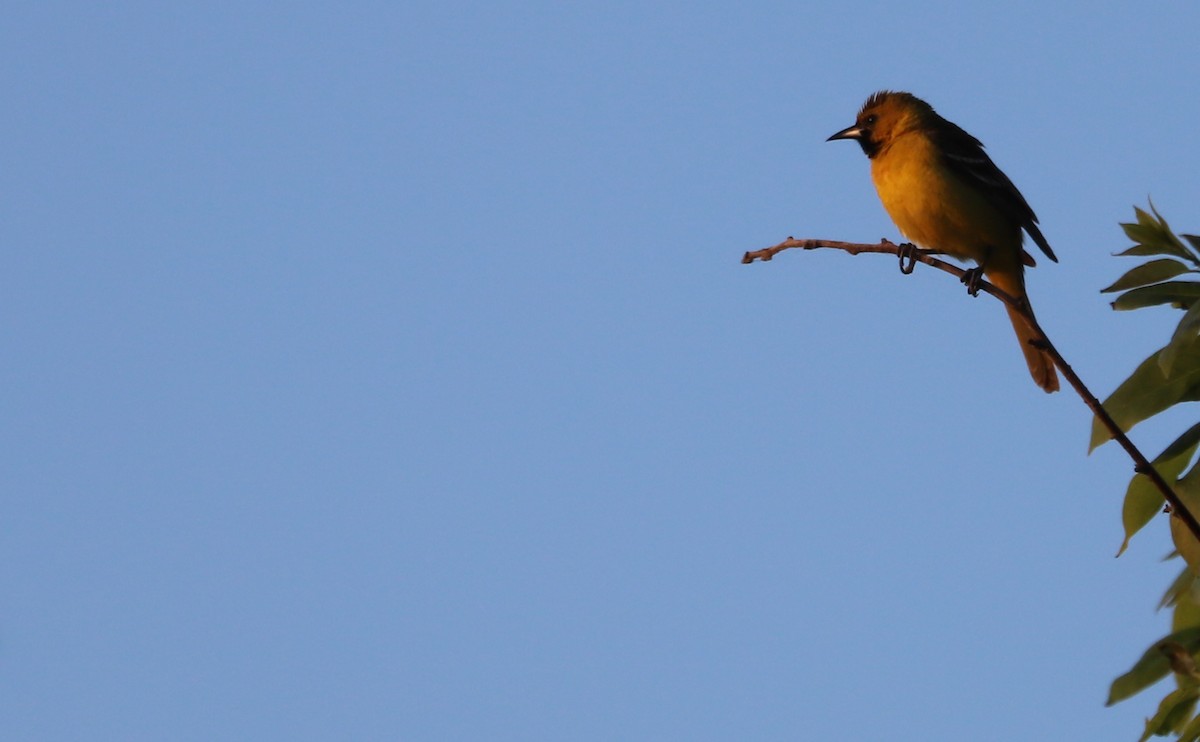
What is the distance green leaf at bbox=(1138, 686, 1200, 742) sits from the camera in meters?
1.89

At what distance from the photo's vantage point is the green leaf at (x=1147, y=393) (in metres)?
2.25

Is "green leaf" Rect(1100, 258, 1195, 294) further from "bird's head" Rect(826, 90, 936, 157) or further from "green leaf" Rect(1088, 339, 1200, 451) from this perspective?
"bird's head" Rect(826, 90, 936, 157)

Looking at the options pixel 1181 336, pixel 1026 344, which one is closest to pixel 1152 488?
pixel 1181 336

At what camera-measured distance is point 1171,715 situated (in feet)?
6.24

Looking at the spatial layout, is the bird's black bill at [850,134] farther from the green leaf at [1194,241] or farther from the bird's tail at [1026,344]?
the green leaf at [1194,241]

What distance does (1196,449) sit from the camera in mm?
2238

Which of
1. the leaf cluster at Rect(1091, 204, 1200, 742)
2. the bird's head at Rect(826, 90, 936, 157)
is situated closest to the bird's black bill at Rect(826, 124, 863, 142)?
the bird's head at Rect(826, 90, 936, 157)

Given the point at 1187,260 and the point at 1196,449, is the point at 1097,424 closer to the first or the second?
the point at 1196,449

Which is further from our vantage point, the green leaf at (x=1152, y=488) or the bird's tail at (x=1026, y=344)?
the bird's tail at (x=1026, y=344)

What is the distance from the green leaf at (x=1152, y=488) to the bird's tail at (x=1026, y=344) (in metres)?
3.77

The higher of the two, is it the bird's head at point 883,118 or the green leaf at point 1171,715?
the bird's head at point 883,118

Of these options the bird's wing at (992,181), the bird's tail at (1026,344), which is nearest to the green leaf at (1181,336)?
the bird's tail at (1026,344)

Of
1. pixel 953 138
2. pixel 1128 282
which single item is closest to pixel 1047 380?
pixel 953 138

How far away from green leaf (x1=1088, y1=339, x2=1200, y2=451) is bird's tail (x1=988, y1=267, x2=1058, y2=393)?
372 cm
